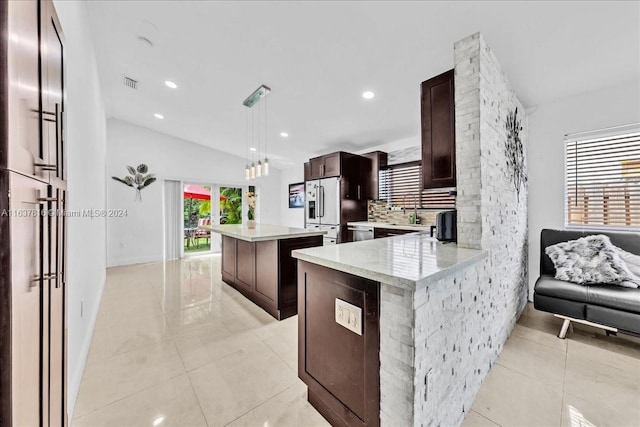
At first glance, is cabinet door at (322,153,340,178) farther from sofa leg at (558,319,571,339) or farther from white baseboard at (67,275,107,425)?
white baseboard at (67,275,107,425)

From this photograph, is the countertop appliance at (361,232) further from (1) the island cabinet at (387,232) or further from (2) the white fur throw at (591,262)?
(2) the white fur throw at (591,262)

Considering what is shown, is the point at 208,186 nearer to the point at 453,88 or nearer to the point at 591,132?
the point at 453,88

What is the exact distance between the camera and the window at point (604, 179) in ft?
8.64

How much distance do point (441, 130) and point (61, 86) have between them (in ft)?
7.68

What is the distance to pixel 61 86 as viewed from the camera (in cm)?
121

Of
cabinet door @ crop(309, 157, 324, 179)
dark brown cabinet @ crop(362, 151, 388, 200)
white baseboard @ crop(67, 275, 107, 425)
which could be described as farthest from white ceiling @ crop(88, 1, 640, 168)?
Result: white baseboard @ crop(67, 275, 107, 425)

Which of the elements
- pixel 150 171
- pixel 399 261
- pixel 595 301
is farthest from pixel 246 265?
pixel 150 171

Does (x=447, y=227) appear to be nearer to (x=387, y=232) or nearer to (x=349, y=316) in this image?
(x=349, y=316)

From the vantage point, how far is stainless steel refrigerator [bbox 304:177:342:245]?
16.3ft

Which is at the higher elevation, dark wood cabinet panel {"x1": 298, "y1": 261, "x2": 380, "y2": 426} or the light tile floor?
dark wood cabinet panel {"x1": 298, "y1": 261, "x2": 380, "y2": 426}

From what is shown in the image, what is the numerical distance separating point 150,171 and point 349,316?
6269 mm

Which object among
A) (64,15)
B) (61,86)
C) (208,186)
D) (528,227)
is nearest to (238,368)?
(61,86)

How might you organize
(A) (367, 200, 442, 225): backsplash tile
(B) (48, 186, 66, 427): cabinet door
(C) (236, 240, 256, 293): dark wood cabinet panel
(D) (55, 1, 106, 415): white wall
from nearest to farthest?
(B) (48, 186, 66, 427): cabinet door < (D) (55, 1, 106, 415): white wall < (C) (236, 240, 256, 293): dark wood cabinet panel < (A) (367, 200, 442, 225): backsplash tile

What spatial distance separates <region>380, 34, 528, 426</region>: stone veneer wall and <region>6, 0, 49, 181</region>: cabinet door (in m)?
1.30
